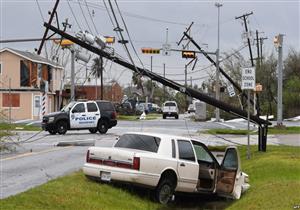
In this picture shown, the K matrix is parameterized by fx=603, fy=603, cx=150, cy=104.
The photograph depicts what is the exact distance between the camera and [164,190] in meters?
12.9

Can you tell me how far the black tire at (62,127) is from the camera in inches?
1426

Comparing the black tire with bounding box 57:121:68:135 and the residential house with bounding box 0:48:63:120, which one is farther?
the residential house with bounding box 0:48:63:120

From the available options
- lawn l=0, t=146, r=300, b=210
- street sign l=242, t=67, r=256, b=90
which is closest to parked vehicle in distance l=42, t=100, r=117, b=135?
street sign l=242, t=67, r=256, b=90

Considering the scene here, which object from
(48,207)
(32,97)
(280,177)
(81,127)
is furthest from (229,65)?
(48,207)

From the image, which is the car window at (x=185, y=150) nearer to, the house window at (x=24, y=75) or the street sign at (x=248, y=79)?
the street sign at (x=248, y=79)

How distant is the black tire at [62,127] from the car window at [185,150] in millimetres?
23080

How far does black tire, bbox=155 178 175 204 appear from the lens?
502 inches

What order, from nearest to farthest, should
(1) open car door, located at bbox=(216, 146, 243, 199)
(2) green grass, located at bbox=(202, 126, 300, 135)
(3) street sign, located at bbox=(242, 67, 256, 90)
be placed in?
(1) open car door, located at bbox=(216, 146, 243, 199)
(3) street sign, located at bbox=(242, 67, 256, 90)
(2) green grass, located at bbox=(202, 126, 300, 135)

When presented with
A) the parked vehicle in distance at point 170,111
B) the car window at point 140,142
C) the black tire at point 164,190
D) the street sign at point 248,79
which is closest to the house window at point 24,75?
the parked vehicle in distance at point 170,111

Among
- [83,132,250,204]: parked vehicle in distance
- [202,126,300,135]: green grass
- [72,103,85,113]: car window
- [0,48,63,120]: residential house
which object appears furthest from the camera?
[0,48,63,120]: residential house

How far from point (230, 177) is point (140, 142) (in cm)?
234

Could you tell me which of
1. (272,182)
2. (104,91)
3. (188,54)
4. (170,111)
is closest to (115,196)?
(272,182)

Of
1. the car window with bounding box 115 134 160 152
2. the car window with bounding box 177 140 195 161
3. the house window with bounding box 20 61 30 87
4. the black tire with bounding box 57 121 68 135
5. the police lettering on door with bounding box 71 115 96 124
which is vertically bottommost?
the black tire with bounding box 57 121 68 135

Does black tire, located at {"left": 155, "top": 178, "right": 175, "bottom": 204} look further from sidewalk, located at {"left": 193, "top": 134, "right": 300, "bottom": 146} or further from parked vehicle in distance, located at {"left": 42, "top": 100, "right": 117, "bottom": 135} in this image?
parked vehicle in distance, located at {"left": 42, "top": 100, "right": 117, "bottom": 135}
